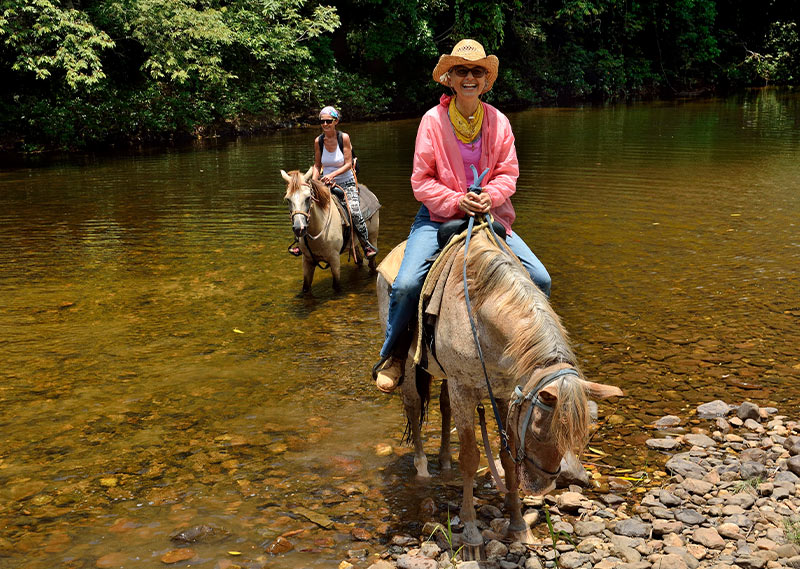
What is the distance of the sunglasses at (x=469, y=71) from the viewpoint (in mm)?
4738

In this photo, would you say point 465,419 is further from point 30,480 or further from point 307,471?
point 30,480

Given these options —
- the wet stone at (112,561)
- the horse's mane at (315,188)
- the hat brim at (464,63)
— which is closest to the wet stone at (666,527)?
the hat brim at (464,63)

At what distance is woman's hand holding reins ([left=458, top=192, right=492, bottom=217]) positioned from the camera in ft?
14.7

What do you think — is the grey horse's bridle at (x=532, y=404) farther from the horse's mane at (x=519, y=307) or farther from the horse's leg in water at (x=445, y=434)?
the horse's leg in water at (x=445, y=434)

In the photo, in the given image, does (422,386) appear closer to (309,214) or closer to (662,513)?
(662,513)

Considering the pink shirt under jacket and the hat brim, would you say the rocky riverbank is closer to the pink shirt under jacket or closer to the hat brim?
the pink shirt under jacket

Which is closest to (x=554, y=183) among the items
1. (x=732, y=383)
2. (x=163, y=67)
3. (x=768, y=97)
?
(x=732, y=383)

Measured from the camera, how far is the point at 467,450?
4.31m

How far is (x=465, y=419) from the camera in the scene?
424 centimetres

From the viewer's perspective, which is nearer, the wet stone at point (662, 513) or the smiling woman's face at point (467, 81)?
the wet stone at point (662, 513)

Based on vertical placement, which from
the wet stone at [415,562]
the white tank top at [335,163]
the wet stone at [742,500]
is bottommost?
the wet stone at [415,562]

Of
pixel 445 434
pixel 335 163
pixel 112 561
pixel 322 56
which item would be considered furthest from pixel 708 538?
pixel 322 56

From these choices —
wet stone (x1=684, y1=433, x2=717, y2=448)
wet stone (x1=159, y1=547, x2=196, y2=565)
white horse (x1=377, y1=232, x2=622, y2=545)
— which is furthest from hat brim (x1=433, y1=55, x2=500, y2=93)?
wet stone (x1=159, y1=547, x2=196, y2=565)

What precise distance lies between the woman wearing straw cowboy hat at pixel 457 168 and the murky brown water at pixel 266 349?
1356 millimetres
